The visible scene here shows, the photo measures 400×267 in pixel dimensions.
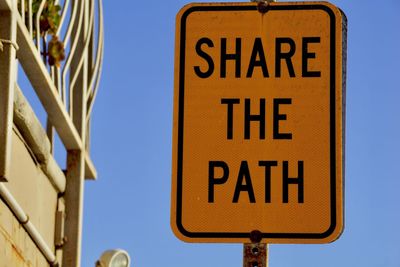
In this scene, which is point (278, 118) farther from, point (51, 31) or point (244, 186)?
point (51, 31)

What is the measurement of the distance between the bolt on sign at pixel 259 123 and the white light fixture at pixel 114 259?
263 inches

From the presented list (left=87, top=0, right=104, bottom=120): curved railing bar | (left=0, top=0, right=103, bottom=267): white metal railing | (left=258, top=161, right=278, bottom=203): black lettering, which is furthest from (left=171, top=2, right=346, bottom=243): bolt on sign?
(left=87, top=0, right=104, bottom=120): curved railing bar

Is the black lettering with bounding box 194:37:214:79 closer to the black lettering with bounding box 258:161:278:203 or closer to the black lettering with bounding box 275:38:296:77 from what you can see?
the black lettering with bounding box 275:38:296:77

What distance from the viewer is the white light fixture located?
36.6 feet

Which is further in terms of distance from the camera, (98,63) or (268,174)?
(98,63)

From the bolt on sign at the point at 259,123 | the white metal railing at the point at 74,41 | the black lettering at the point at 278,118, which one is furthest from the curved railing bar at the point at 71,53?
the black lettering at the point at 278,118

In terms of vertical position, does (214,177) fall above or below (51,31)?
below

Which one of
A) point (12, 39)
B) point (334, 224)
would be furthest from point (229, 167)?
point (12, 39)

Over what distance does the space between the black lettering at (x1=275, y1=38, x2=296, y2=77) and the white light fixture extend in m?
6.79

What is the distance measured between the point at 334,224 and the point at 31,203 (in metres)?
6.43

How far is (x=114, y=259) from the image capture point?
1114 cm

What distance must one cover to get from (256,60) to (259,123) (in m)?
0.25

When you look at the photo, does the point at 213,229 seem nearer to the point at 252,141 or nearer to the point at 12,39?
the point at 252,141

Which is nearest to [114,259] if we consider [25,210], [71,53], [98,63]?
[25,210]
